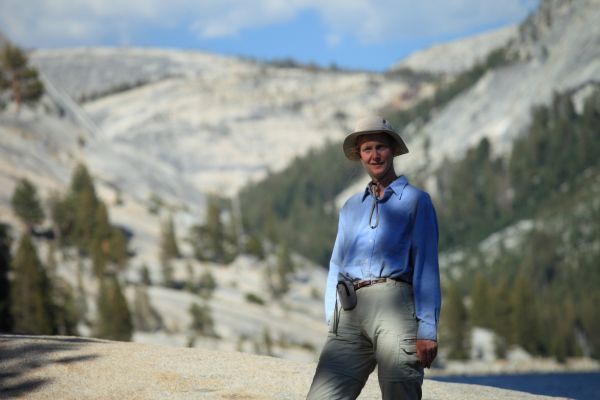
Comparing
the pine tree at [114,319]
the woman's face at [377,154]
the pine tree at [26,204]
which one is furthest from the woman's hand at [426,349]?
the pine tree at [26,204]

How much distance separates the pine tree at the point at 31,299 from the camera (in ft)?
224

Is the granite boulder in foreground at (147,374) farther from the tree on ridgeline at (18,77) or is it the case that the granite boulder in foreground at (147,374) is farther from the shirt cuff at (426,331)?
the tree on ridgeline at (18,77)

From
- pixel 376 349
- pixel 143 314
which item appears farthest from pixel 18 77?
pixel 376 349

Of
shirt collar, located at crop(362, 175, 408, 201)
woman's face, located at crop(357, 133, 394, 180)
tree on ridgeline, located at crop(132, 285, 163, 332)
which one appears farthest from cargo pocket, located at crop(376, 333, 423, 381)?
tree on ridgeline, located at crop(132, 285, 163, 332)

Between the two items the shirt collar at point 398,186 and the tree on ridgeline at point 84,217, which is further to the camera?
the tree on ridgeline at point 84,217

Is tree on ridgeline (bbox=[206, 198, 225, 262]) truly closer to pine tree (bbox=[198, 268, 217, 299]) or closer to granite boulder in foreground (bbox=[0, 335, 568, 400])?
pine tree (bbox=[198, 268, 217, 299])

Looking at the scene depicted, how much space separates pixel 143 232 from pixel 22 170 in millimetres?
17432

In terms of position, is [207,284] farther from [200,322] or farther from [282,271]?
[200,322]

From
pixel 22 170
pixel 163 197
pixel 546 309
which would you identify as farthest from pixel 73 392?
pixel 546 309

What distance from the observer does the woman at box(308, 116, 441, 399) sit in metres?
8.93

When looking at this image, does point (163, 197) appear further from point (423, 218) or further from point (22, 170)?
point (423, 218)

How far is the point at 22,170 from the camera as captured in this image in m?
110

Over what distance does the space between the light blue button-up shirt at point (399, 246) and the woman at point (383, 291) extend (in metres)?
0.01

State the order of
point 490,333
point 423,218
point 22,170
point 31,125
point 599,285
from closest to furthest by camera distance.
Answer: point 423,218, point 22,170, point 31,125, point 490,333, point 599,285
